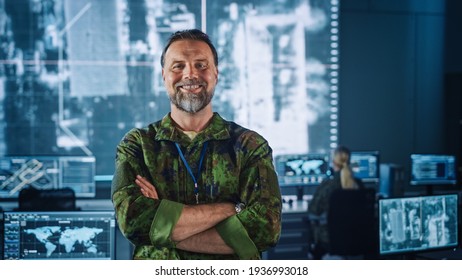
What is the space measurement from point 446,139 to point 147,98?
266cm

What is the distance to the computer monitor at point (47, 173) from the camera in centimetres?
443

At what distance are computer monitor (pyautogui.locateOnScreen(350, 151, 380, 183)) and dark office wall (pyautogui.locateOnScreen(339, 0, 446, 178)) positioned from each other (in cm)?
40

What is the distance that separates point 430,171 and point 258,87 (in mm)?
1630

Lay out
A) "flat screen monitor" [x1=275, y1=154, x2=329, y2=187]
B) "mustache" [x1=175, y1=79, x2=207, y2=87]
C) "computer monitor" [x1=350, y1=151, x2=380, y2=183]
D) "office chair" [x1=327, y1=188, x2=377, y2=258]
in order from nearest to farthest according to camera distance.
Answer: "mustache" [x1=175, y1=79, x2=207, y2=87], "office chair" [x1=327, y1=188, x2=377, y2=258], "flat screen monitor" [x1=275, y1=154, x2=329, y2=187], "computer monitor" [x1=350, y1=151, x2=380, y2=183]

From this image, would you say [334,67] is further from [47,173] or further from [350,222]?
[47,173]

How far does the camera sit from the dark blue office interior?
14.8ft

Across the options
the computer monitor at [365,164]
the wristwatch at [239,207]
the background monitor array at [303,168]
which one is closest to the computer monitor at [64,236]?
the wristwatch at [239,207]

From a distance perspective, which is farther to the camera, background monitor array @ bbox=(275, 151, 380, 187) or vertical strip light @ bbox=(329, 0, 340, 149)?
vertical strip light @ bbox=(329, 0, 340, 149)

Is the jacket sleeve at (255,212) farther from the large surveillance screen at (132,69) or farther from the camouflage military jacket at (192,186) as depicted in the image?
the large surveillance screen at (132,69)

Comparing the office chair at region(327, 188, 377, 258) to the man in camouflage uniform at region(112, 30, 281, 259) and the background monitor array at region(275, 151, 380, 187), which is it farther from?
the man in camouflage uniform at region(112, 30, 281, 259)

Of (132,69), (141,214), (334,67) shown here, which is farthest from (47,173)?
(141,214)

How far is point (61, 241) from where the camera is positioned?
95.8 inches

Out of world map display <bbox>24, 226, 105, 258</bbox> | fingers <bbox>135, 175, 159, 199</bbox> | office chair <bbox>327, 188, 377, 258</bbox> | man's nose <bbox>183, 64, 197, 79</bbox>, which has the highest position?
man's nose <bbox>183, 64, 197, 79</bbox>

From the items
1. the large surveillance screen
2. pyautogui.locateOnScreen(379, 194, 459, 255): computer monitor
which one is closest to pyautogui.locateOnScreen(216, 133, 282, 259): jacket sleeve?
pyautogui.locateOnScreen(379, 194, 459, 255): computer monitor
